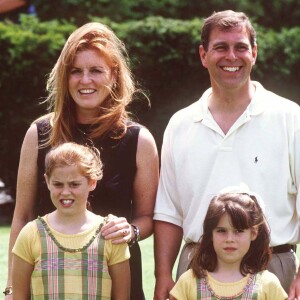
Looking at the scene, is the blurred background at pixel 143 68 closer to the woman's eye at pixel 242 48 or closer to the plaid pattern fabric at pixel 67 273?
the woman's eye at pixel 242 48

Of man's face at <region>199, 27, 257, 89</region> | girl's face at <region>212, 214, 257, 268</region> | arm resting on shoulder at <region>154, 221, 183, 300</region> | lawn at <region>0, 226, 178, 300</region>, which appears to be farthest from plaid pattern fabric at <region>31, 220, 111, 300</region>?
lawn at <region>0, 226, 178, 300</region>

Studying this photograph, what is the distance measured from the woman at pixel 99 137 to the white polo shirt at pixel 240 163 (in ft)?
0.47

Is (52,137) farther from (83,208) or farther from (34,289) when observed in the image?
(34,289)

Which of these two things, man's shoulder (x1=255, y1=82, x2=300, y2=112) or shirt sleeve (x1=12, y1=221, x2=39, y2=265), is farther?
man's shoulder (x1=255, y1=82, x2=300, y2=112)

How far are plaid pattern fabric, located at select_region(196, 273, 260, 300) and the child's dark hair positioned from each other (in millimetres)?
39

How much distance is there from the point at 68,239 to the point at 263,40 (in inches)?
377

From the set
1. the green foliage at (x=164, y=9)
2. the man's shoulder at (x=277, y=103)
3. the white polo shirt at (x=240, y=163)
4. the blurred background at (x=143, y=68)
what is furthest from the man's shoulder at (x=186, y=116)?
the green foliage at (x=164, y=9)

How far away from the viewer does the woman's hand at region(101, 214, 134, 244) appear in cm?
500

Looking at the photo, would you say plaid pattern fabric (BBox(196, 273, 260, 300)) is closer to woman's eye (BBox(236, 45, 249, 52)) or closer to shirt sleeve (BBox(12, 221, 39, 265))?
shirt sleeve (BBox(12, 221, 39, 265))

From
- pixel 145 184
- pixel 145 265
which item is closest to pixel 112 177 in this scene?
pixel 145 184

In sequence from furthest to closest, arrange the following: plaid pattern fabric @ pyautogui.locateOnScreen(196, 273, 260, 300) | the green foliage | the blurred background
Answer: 1. the green foliage
2. the blurred background
3. plaid pattern fabric @ pyautogui.locateOnScreen(196, 273, 260, 300)

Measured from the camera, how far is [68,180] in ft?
16.4

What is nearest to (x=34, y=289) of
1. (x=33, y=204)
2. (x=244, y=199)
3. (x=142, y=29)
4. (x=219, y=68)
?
(x=33, y=204)

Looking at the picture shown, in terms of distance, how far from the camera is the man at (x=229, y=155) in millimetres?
5246
